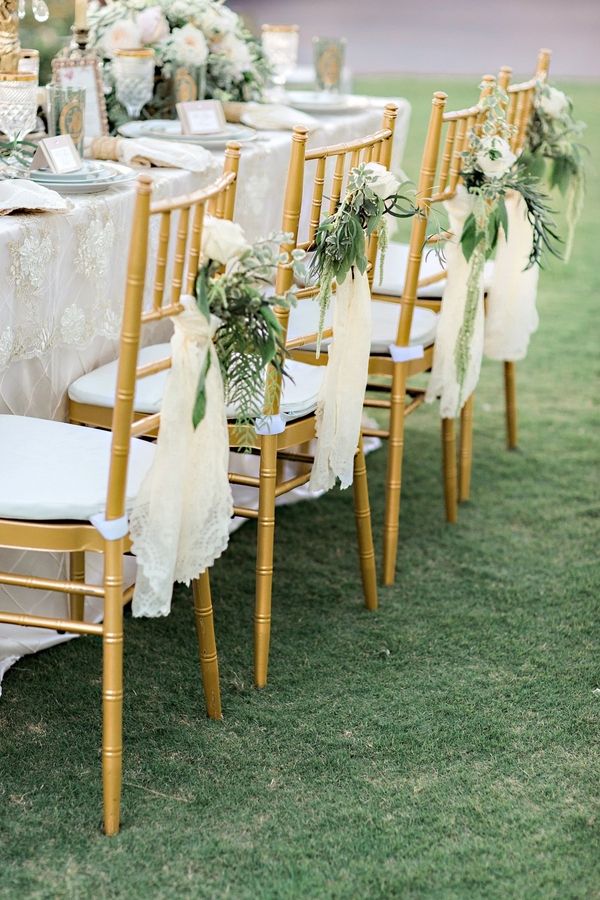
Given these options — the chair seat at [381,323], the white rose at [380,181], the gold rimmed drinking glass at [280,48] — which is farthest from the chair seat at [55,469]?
the gold rimmed drinking glass at [280,48]

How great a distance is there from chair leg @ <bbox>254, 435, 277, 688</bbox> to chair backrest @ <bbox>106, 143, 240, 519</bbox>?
468 mm

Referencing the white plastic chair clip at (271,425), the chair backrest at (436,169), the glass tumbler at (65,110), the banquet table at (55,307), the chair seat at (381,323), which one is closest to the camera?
the banquet table at (55,307)

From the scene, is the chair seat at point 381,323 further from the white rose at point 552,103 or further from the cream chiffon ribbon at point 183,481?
the cream chiffon ribbon at point 183,481

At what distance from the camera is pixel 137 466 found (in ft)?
6.14

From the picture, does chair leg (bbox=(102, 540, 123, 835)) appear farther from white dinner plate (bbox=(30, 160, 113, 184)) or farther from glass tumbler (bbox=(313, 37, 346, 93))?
glass tumbler (bbox=(313, 37, 346, 93))

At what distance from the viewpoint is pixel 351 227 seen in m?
2.06

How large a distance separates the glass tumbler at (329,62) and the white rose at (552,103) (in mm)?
645

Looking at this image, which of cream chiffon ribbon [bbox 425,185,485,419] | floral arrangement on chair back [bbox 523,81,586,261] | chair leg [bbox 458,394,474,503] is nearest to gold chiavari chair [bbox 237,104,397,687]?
cream chiffon ribbon [bbox 425,185,485,419]

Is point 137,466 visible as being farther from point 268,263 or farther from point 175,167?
point 175,167

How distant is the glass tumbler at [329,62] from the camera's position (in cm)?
340

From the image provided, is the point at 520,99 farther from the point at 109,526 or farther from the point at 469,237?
the point at 109,526

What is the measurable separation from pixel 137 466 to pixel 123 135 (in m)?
1.19

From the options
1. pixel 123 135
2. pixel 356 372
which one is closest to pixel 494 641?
pixel 356 372

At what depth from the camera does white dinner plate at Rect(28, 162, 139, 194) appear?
2.22 metres
